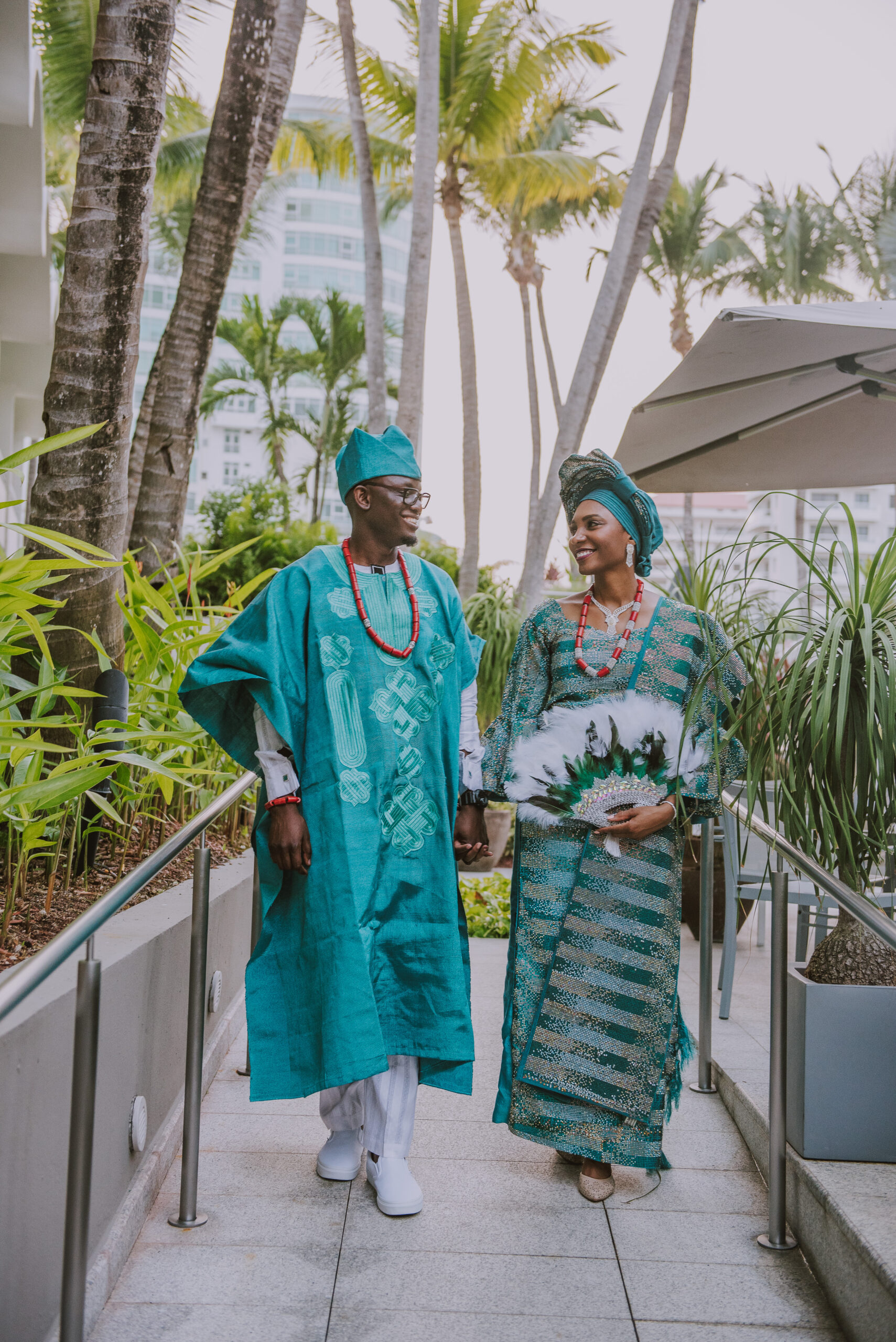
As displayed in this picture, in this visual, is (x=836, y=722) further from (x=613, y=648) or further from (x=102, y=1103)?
(x=102, y=1103)

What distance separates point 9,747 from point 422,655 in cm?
95

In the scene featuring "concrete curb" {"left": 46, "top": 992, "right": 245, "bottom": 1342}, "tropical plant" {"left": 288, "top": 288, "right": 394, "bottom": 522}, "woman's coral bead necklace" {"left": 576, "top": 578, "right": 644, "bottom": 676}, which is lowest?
"concrete curb" {"left": 46, "top": 992, "right": 245, "bottom": 1342}

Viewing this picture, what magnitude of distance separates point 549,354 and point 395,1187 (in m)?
23.2

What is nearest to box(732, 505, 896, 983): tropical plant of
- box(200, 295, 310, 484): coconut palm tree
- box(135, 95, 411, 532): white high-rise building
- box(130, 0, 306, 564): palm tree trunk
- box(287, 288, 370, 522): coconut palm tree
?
box(130, 0, 306, 564): palm tree trunk

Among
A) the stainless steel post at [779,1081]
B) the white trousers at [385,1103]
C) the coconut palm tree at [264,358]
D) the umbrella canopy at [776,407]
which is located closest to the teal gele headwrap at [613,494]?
the umbrella canopy at [776,407]

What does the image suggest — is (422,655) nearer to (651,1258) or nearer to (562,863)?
(562,863)

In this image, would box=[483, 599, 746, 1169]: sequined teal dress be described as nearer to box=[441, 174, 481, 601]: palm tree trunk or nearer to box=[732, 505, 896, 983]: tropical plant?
box=[732, 505, 896, 983]: tropical plant

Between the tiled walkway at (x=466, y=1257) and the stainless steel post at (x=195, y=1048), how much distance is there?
0.06m

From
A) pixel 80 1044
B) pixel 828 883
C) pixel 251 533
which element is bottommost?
pixel 80 1044

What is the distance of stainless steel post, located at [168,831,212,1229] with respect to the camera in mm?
2377

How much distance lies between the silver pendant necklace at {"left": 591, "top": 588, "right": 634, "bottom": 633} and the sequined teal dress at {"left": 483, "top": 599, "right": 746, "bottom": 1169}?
0.04m

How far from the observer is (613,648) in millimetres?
2709

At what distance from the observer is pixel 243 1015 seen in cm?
399

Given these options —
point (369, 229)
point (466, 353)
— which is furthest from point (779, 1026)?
point (466, 353)
